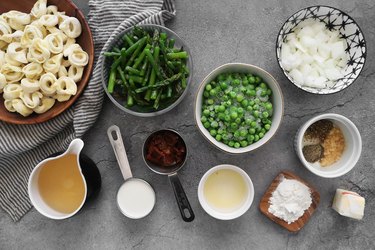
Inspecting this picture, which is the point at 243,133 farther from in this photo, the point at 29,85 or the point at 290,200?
the point at 29,85

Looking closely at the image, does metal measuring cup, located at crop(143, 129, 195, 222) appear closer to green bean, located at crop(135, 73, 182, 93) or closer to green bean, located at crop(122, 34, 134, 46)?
green bean, located at crop(135, 73, 182, 93)

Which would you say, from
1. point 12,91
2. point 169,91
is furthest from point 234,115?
point 12,91

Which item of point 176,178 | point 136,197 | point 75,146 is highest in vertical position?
point 75,146

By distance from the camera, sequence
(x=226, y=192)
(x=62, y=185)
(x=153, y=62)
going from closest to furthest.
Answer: (x=153, y=62) → (x=62, y=185) → (x=226, y=192)

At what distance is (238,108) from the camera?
1472 mm

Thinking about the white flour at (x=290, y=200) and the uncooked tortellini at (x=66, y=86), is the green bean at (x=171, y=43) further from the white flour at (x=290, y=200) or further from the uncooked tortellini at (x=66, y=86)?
the white flour at (x=290, y=200)

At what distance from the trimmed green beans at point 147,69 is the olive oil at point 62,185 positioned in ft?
1.04

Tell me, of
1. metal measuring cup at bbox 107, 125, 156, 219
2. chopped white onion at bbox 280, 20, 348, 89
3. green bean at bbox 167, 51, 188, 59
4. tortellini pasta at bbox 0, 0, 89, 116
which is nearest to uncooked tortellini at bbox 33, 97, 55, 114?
tortellini pasta at bbox 0, 0, 89, 116

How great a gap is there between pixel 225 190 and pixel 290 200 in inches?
10.0

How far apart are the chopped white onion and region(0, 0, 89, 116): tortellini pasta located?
773mm

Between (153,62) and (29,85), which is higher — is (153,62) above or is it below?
above

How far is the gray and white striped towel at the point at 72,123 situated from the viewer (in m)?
1.57

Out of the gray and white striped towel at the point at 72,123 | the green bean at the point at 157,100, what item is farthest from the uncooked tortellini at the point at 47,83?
the green bean at the point at 157,100

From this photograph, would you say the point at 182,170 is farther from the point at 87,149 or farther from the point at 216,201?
the point at 87,149
